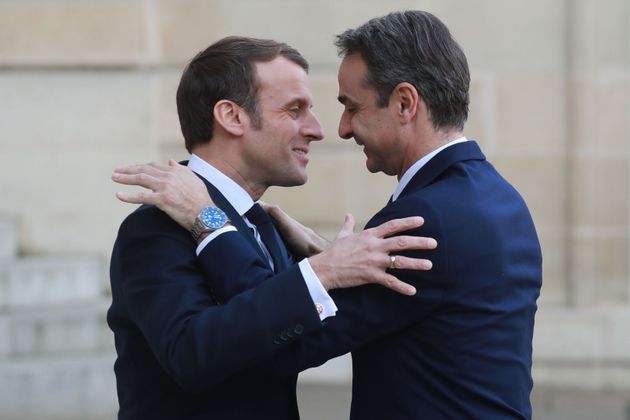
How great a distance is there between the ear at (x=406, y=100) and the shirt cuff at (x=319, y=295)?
0.48 meters

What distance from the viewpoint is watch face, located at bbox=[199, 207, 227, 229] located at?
2543 mm

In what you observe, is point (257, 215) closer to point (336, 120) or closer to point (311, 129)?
point (311, 129)

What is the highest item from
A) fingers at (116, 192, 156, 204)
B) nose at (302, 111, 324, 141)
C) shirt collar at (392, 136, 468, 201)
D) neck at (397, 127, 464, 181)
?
nose at (302, 111, 324, 141)

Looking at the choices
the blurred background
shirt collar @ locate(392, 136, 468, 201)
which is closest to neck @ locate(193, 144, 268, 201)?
shirt collar @ locate(392, 136, 468, 201)

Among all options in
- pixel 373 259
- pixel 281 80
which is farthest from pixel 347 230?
pixel 281 80

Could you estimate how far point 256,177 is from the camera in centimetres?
293

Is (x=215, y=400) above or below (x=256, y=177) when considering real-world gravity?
below

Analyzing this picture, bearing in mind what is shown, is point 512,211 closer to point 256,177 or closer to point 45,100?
point 256,177

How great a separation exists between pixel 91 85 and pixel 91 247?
1.02 metres

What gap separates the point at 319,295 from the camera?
93.6 inches

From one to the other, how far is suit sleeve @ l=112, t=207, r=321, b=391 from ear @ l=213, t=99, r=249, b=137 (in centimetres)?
43

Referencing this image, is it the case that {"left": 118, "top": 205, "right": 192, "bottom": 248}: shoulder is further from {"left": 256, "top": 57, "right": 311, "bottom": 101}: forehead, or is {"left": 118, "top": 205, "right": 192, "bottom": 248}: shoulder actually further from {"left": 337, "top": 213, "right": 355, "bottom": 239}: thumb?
{"left": 256, "top": 57, "right": 311, "bottom": 101}: forehead

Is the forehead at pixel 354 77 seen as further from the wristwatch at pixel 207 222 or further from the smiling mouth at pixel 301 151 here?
the wristwatch at pixel 207 222

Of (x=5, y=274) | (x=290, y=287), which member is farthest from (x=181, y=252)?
(x=5, y=274)
